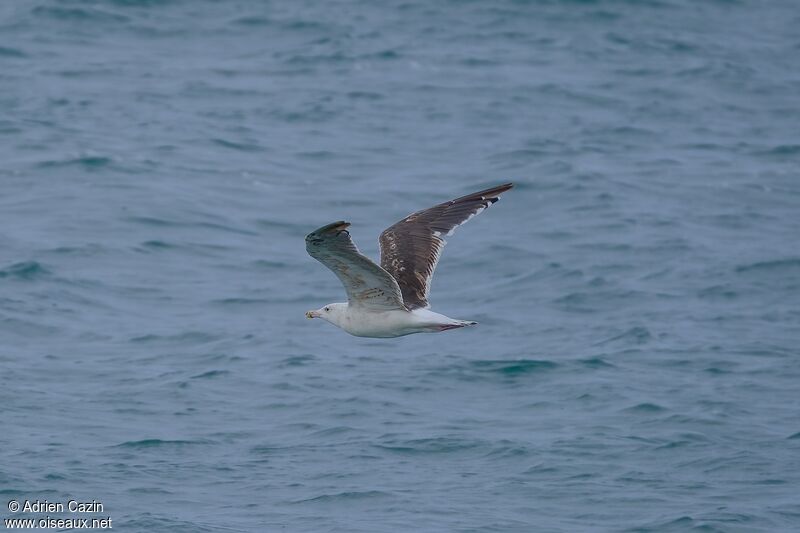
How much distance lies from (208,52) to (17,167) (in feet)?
26.8

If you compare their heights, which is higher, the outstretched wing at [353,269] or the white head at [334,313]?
the outstretched wing at [353,269]

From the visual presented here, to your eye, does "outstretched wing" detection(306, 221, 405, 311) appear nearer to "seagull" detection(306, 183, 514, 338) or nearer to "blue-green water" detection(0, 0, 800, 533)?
"seagull" detection(306, 183, 514, 338)

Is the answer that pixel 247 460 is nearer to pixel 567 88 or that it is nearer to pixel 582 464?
pixel 582 464

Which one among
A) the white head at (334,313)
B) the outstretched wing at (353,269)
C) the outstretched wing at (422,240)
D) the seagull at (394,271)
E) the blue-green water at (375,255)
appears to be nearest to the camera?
the outstretched wing at (353,269)

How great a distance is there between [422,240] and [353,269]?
151 centimetres

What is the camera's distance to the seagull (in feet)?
35.5

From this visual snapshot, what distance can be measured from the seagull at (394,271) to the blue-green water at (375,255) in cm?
230

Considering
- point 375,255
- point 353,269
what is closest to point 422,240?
point 353,269

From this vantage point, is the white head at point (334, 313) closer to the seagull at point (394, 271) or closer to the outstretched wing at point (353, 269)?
the seagull at point (394, 271)

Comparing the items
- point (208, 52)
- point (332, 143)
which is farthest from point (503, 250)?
point (208, 52)

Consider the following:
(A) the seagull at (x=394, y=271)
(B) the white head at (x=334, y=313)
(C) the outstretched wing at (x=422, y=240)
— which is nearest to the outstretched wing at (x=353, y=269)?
(A) the seagull at (x=394, y=271)

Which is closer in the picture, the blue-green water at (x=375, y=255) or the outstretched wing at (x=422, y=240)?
the outstretched wing at (x=422, y=240)

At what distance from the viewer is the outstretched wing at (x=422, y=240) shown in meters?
12.4

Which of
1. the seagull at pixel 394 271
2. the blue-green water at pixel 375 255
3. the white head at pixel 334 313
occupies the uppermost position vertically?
the seagull at pixel 394 271
